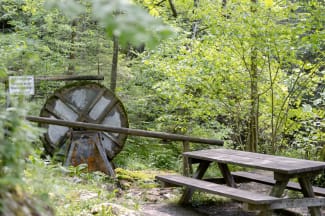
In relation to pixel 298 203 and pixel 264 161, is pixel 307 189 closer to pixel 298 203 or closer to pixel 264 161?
pixel 298 203

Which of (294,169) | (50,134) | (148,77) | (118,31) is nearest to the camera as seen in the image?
(118,31)

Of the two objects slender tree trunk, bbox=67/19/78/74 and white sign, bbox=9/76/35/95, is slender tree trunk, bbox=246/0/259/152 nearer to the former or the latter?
white sign, bbox=9/76/35/95

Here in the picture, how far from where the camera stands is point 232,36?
8062 mm

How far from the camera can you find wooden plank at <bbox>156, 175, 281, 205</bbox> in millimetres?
4492

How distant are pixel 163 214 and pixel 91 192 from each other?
1.03 m

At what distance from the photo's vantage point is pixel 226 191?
4.99m

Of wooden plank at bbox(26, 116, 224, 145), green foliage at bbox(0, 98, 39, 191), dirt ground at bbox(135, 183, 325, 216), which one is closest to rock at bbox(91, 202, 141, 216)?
dirt ground at bbox(135, 183, 325, 216)

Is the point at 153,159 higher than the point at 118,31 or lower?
lower

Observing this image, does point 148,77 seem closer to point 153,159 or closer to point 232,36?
point 153,159

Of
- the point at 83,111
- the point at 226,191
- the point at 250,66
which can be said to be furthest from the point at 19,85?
the point at 250,66

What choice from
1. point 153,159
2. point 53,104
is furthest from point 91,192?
point 153,159

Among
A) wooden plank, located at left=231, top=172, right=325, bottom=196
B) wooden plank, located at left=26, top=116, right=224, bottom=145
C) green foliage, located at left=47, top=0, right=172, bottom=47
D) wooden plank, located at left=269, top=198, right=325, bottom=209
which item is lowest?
wooden plank, located at left=231, top=172, right=325, bottom=196

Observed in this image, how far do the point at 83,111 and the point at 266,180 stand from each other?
411 cm

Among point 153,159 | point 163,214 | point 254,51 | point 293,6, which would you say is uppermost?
point 293,6
